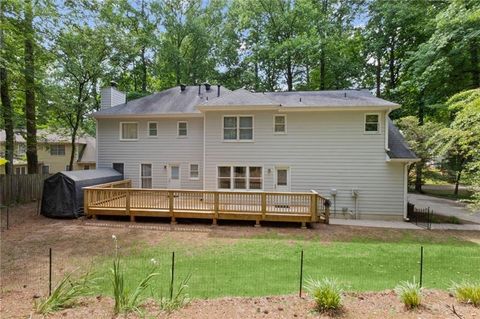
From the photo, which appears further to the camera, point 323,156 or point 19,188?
point 19,188

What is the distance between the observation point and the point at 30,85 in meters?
14.3

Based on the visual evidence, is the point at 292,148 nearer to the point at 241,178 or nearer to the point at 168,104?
the point at 241,178

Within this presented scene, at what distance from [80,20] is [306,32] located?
60.4 feet

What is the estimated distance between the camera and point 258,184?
42.1 ft

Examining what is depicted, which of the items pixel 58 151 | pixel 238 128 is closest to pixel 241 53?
pixel 238 128

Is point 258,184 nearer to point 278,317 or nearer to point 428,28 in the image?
point 278,317

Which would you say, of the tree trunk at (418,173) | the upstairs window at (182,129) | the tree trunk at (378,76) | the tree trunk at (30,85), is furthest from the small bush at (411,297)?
the tree trunk at (378,76)

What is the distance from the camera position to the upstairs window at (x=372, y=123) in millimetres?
12109

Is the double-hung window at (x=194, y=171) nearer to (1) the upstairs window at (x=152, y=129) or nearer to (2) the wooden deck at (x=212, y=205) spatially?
(1) the upstairs window at (x=152, y=129)

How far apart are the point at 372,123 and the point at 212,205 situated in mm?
7921

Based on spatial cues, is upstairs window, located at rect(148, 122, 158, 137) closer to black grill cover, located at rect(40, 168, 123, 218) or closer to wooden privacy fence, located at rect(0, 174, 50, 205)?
black grill cover, located at rect(40, 168, 123, 218)

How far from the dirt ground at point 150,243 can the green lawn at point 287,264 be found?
0.57 metres

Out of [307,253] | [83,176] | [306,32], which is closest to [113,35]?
[83,176]

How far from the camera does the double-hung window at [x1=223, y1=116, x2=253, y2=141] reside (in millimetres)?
12828
